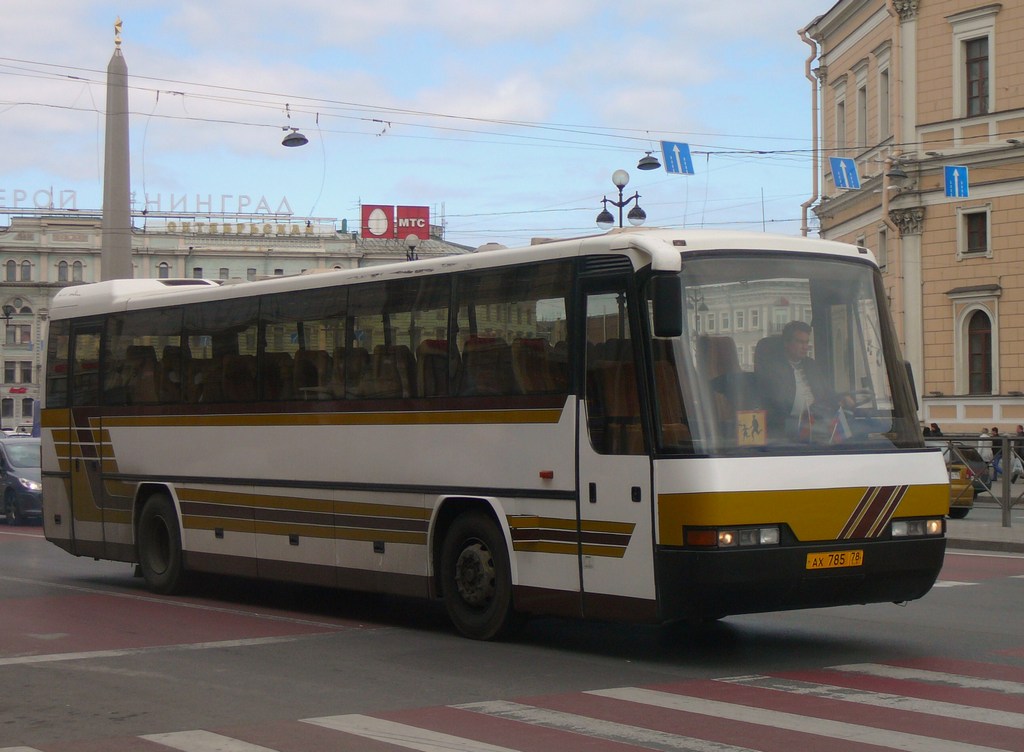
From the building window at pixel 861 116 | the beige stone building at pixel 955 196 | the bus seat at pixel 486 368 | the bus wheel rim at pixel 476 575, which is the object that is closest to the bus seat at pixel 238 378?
the bus seat at pixel 486 368

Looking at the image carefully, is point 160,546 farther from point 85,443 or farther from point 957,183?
point 957,183

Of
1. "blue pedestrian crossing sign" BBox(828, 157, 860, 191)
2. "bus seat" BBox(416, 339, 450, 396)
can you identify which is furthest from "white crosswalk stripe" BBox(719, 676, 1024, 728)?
"blue pedestrian crossing sign" BBox(828, 157, 860, 191)

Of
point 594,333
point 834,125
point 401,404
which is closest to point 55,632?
point 401,404

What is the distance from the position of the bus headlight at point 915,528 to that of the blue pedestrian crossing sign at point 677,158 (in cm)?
2092

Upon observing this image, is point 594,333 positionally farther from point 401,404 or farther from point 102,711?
point 102,711

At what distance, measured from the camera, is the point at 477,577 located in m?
11.4

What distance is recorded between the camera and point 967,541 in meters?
20.7

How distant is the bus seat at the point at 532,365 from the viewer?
10.8m

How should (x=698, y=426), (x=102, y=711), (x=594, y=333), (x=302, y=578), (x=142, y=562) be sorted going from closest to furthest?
(x=102, y=711), (x=698, y=426), (x=594, y=333), (x=302, y=578), (x=142, y=562)

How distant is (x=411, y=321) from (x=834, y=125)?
127ft

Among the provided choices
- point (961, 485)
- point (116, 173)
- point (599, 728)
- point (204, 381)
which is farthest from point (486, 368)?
point (116, 173)

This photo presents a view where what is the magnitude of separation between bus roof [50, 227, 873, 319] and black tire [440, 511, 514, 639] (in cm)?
200

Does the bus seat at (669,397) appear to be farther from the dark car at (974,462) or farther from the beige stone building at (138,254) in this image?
the beige stone building at (138,254)

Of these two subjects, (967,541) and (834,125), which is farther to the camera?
(834,125)
